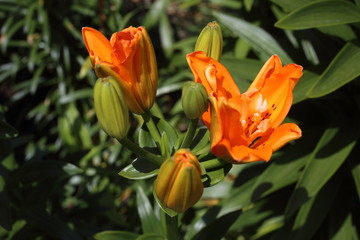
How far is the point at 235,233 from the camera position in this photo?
5.02ft

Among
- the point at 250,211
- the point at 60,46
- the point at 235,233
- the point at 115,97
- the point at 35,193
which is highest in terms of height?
the point at 115,97

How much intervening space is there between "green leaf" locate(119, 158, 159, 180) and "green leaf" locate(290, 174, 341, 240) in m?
0.58

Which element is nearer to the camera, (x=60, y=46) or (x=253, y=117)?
(x=253, y=117)

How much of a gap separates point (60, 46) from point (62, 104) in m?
0.24

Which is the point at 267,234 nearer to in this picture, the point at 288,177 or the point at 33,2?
the point at 288,177

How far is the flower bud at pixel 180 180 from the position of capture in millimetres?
661

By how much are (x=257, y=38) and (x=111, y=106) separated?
2.46 feet

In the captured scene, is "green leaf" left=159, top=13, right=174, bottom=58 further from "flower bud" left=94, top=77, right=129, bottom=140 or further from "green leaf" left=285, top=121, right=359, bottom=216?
"flower bud" left=94, top=77, right=129, bottom=140

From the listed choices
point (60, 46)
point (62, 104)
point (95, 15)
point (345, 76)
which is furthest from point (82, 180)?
point (345, 76)

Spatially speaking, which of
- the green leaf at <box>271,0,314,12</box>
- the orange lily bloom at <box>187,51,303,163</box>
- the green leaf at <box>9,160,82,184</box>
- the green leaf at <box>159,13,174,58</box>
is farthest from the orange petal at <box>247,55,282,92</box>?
the green leaf at <box>159,13,174,58</box>

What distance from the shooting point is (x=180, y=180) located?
0.67 m

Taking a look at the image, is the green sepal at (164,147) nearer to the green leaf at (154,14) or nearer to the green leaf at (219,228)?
the green leaf at (219,228)

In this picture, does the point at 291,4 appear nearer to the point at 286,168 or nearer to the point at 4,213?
the point at 286,168

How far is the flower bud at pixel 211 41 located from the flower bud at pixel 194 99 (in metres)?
0.12
